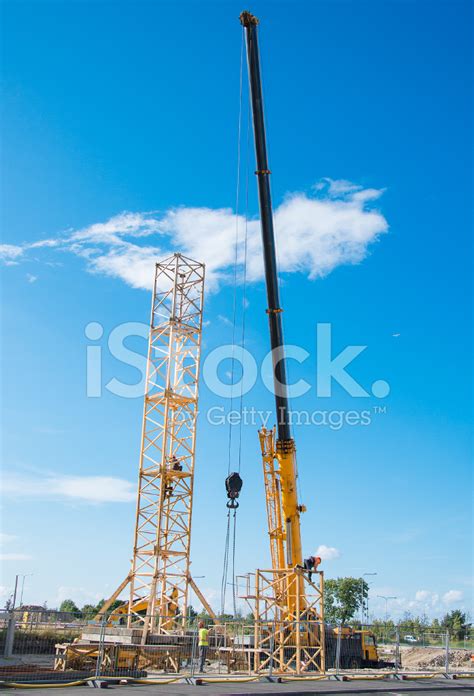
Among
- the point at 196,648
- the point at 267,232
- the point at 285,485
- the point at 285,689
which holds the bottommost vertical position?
the point at 285,689

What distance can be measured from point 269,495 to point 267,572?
36.0ft

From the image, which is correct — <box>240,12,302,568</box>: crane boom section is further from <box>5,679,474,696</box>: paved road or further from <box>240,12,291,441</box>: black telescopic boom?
<box>5,679,474,696</box>: paved road

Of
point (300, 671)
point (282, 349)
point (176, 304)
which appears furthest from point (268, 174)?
point (300, 671)

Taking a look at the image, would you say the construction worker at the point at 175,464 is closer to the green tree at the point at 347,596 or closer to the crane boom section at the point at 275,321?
the crane boom section at the point at 275,321

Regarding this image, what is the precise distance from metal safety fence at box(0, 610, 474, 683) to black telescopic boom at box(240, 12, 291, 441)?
26.4ft

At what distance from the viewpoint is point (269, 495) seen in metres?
34.3

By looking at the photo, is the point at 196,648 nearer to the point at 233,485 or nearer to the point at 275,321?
the point at 233,485

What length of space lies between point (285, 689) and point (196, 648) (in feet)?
32.1

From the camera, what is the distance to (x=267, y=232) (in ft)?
88.2

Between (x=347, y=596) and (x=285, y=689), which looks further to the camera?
(x=347, y=596)

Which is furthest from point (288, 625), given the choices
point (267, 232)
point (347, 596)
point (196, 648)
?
point (347, 596)

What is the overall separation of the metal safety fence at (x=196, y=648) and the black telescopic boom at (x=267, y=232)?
8034 millimetres

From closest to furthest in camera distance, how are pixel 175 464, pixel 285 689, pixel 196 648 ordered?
pixel 285 689 < pixel 196 648 < pixel 175 464

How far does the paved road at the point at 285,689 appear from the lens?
568 inches
